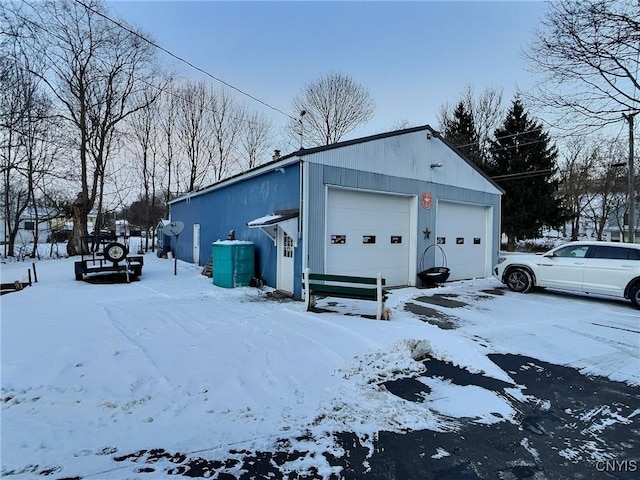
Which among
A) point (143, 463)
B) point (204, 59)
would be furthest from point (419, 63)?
point (143, 463)

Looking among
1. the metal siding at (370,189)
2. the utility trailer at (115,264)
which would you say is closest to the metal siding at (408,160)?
the metal siding at (370,189)

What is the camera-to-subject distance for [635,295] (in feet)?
24.9

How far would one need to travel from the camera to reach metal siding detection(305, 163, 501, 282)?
8039 mm

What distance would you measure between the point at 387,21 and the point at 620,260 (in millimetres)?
9208

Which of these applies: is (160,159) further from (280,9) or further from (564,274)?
(564,274)

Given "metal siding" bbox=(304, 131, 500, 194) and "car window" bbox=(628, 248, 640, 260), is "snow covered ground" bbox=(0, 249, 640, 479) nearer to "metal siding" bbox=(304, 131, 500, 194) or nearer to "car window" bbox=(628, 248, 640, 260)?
"car window" bbox=(628, 248, 640, 260)

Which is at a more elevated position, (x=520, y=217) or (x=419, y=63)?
(x=419, y=63)

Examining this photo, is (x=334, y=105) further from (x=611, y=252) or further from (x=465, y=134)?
(x=611, y=252)

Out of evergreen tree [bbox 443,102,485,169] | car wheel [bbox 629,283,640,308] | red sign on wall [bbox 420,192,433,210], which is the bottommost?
car wheel [bbox 629,283,640,308]

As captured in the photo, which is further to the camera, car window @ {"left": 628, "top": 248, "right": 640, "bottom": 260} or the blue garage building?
the blue garage building

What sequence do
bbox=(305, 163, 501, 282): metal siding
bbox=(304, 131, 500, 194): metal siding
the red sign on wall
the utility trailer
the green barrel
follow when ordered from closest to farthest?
bbox=(305, 163, 501, 282): metal siding → bbox=(304, 131, 500, 194): metal siding → the green barrel → the red sign on wall → the utility trailer

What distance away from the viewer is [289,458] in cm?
244

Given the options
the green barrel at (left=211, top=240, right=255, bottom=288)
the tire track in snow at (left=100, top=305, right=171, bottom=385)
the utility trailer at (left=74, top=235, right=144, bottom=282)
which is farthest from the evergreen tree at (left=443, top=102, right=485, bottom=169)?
the tire track in snow at (left=100, top=305, right=171, bottom=385)

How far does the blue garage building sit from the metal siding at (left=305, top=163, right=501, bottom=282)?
29mm
